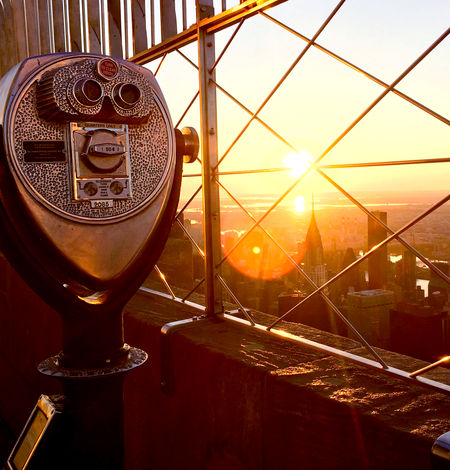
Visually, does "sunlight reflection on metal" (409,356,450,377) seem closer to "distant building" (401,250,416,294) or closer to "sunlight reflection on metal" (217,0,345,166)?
"sunlight reflection on metal" (217,0,345,166)

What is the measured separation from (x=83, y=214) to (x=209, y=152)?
796 mm

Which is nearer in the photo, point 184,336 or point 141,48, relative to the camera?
point 184,336

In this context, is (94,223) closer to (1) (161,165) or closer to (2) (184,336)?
(1) (161,165)

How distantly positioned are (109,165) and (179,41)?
3.26 feet

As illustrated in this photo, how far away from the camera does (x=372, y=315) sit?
16812 millimetres

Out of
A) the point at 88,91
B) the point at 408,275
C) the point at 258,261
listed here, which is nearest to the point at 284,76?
the point at 88,91

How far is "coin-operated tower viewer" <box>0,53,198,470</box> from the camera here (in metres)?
1.10

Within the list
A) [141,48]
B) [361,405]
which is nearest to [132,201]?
[361,405]

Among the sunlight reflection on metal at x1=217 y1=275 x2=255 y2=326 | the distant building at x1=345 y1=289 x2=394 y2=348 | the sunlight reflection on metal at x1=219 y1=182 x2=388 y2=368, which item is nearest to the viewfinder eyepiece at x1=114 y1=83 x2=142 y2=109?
the sunlight reflection on metal at x1=219 y1=182 x2=388 y2=368

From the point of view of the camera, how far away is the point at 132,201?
121cm

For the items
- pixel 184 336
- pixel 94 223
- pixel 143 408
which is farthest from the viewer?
pixel 143 408

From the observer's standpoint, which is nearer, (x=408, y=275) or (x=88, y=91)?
(x=88, y=91)

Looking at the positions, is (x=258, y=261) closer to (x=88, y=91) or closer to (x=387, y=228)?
(x=387, y=228)

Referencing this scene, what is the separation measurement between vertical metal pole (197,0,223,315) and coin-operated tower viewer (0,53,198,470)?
59cm
